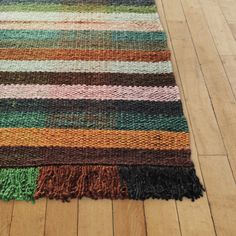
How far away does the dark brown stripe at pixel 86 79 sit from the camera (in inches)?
50.2

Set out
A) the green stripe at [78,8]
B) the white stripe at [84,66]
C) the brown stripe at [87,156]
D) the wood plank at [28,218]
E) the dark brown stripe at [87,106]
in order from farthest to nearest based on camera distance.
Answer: the green stripe at [78,8] < the white stripe at [84,66] < the dark brown stripe at [87,106] < the brown stripe at [87,156] < the wood plank at [28,218]

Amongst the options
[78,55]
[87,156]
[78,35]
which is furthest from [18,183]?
[78,35]

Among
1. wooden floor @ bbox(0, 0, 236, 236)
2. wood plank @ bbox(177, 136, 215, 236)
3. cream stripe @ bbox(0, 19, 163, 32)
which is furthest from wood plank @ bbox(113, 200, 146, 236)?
cream stripe @ bbox(0, 19, 163, 32)

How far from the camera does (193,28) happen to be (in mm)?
1547

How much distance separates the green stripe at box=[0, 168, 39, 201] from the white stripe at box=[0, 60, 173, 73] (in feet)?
1.40

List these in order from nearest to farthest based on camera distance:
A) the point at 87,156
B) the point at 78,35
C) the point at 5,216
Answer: the point at 5,216 → the point at 87,156 → the point at 78,35

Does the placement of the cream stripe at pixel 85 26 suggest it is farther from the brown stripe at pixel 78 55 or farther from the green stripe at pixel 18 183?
the green stripe at pixel 18 183

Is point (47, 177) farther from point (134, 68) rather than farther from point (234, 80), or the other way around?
point (234, 80)

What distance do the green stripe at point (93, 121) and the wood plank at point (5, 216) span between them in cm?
27

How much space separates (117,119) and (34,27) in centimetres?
58

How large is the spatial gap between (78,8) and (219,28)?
629 millimetres

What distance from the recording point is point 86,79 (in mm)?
1288

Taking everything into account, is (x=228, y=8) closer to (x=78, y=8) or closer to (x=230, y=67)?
(x=230, y=67)

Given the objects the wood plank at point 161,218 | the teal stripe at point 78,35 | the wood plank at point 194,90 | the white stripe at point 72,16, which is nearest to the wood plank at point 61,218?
the wood plank at point 161,218
